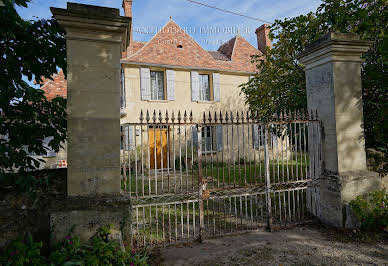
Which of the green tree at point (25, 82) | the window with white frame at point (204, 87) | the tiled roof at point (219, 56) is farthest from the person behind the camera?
the tiled roof at point (219, 56)

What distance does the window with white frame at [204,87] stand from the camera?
47.8 ft

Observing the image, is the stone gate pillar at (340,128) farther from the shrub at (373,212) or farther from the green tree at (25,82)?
the green tree at (25,82)

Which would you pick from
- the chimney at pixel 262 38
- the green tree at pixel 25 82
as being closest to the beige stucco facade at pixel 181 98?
the chimney at pixel 262 38

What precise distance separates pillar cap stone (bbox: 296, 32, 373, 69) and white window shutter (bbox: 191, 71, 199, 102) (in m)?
9.49

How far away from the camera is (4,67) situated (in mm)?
2742

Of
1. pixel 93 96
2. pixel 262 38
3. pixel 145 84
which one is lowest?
pixel 93 96

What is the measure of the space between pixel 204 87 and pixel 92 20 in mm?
11696

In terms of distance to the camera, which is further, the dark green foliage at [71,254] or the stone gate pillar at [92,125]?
the stone gate pillar at [92,125]

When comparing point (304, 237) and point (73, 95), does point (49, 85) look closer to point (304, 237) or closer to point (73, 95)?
point (73, 95)

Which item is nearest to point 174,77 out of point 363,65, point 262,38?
point 262,38

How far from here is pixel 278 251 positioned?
3.82 m

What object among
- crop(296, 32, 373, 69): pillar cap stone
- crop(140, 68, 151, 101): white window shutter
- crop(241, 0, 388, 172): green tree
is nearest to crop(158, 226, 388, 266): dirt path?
crop(241, 0, 388, 172): green tree

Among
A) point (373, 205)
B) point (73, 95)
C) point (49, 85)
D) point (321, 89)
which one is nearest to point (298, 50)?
point (321, 89)

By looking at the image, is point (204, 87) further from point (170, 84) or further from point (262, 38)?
point (262, 38)
